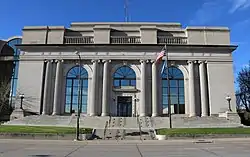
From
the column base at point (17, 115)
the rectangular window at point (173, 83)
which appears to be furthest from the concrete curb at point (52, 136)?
the rectangular window at point (173, 83)

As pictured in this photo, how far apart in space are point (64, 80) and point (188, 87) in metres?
21.5

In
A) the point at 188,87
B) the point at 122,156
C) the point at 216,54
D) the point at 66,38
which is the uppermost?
the point at 66,38

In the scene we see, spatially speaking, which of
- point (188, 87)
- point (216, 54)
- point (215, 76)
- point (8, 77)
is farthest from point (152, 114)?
point (8, 77)

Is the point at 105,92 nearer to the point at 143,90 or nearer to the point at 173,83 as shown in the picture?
the point at 143,90

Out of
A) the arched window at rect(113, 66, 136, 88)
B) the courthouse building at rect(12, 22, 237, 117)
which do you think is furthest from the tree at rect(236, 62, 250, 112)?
the arched window at rect(113, 66, 136, 88)

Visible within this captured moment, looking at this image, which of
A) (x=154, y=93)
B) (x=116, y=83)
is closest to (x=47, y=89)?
(x=116, y=83)

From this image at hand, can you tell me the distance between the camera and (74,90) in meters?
45.2

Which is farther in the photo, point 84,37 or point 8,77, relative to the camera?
point 8,77

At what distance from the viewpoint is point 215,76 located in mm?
44500

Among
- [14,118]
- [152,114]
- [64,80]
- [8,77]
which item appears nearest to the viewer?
[14,118]

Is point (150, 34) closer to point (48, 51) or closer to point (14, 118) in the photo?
point (48, 51)

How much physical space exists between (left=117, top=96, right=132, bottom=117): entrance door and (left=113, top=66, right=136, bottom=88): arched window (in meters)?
2.45

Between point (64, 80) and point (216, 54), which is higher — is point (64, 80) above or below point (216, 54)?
below

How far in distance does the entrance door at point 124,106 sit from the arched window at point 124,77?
2447mm
